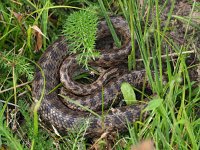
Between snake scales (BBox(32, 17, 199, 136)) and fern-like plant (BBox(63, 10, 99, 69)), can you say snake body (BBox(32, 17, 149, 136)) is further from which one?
fern-like plant (BBox(63, 10, 99, 69))

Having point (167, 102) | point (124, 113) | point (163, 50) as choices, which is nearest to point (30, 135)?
point (124, 113)

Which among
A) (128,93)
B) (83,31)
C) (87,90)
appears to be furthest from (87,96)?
(83,31)

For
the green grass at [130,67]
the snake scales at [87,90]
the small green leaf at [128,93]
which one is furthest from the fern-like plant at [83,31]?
the small green leaf at [128,93]

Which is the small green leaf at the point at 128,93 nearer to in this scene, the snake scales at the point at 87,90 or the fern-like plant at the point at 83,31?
the snake scales at the point at 87,90

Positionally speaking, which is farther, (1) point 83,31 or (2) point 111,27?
(2) point 111,27

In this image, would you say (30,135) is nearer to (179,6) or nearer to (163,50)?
(163,50)

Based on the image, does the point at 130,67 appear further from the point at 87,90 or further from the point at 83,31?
the point at 83,31
